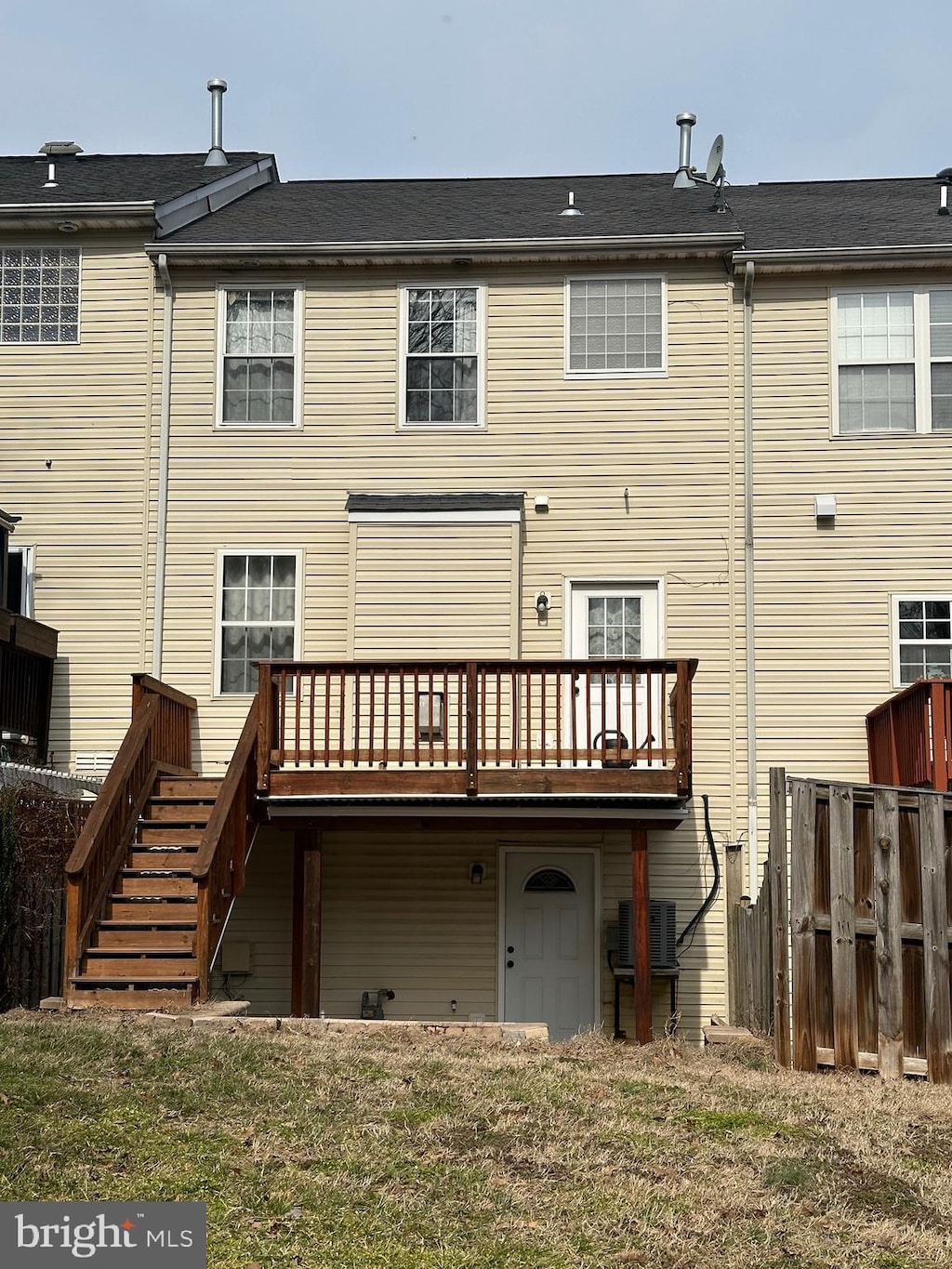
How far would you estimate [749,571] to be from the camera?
15195 millimetres

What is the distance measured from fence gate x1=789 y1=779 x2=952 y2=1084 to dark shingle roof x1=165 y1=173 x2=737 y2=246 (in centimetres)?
801

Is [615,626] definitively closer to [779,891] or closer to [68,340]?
[779,891]

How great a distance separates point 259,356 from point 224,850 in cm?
592

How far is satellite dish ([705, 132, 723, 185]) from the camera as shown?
17.8m

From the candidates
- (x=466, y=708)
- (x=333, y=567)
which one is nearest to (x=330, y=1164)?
(x=466, y=708)

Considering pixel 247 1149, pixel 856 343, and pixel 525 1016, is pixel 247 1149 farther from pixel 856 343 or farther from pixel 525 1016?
pixel 856 343

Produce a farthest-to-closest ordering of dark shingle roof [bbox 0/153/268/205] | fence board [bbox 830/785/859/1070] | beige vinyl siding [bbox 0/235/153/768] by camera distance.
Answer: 1. dark shingle roof [bbox 0/153/268/205]
2. beige vinyl siding [bbox 0/235/153/768]
3. fence board [bbox 830/785/859/1070]

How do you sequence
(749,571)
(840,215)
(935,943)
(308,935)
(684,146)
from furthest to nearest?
(684,146) < (840,215) < (749,571) < (308,935) < (935,943)

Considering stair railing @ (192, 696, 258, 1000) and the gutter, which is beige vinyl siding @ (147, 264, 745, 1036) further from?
stair railing @ (192, 696, 258, 1000)

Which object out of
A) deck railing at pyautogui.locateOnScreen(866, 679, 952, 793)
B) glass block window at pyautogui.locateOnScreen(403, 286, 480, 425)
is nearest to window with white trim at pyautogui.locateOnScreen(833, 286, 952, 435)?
deck railing at pyautogui.locateOnScreen(866, 679, 952, 793)

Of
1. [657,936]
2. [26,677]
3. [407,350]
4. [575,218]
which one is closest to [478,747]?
[657,936]

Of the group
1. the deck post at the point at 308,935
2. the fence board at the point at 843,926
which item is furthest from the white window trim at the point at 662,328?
the fence board at the point at 843,926

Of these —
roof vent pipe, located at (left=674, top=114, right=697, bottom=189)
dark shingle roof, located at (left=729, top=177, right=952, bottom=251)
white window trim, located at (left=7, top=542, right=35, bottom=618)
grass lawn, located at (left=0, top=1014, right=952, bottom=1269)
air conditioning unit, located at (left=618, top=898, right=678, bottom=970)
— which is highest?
roof vent pipe, located at (left=674, top=114, right=697, bottom=189)

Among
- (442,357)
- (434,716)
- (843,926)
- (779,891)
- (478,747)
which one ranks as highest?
(442,357)
